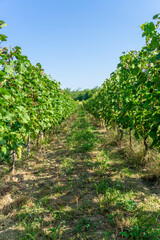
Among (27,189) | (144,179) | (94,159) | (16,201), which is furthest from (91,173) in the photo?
(16,201)

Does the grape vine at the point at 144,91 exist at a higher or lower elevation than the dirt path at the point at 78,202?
higher

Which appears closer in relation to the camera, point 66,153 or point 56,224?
point 56,224

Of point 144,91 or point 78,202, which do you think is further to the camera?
point 144,91

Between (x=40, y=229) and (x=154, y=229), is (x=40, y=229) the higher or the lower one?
the lower one

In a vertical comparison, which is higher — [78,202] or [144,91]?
[144,91]

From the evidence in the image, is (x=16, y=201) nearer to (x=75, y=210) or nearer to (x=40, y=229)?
(x=40, y=229)

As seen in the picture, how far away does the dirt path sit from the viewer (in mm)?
1905

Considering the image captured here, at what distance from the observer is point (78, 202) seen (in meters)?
2.51

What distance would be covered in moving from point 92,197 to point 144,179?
130 cm

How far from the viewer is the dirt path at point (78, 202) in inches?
75.0

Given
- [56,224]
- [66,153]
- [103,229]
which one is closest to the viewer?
[103,229]

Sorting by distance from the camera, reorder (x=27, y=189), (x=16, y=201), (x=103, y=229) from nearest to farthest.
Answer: (x=103, y=229)
(x=16, y=201)
(x=27, y=189)

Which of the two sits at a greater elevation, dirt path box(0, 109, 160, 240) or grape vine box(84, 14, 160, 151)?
grape vine box(84, 14, 160, 151)

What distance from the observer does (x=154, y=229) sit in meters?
1.80
